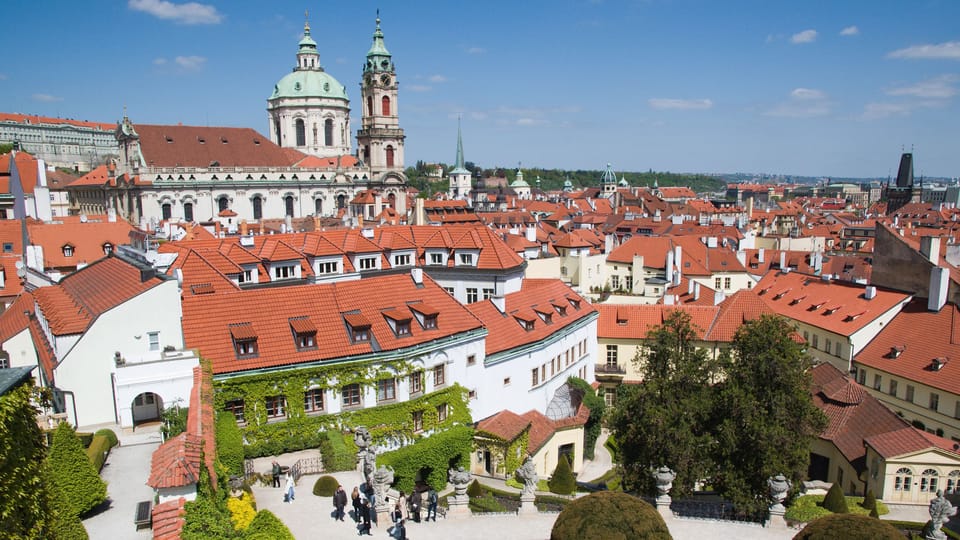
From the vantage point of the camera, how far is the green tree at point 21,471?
1012cm

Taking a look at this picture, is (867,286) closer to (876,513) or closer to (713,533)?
(876,513)

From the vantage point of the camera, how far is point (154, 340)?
24484 mm

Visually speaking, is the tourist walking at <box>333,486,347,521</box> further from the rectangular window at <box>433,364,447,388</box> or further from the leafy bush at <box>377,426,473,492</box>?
the rectangular window at <box>433,364,447,388</box>

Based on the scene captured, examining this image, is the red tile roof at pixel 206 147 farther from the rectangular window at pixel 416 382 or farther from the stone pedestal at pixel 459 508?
the stone pedestal at pixel 459 508

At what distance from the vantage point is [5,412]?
10133 mm

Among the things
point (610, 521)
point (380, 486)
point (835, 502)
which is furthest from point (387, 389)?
point (835, 502)

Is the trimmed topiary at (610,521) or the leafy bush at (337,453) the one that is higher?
the trimmed topiary at (610,521)

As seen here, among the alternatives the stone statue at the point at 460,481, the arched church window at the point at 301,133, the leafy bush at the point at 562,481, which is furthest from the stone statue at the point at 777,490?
the arched church window at the point at 301,133

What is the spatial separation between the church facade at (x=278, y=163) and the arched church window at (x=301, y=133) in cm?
17

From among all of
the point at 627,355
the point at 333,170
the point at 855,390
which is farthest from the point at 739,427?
the point at 333,170

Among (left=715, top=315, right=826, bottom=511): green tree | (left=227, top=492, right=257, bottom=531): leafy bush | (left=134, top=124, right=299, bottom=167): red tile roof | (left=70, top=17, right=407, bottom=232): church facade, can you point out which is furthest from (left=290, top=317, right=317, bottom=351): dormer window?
(left=134, top=124, right=299, bottom=167): red tile roof

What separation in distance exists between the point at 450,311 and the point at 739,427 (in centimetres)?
A: 1369

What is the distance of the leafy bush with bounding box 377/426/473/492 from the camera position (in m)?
27.6

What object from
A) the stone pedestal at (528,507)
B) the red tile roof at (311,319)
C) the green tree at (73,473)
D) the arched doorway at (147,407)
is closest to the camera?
the green tree at (73,473)
